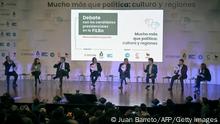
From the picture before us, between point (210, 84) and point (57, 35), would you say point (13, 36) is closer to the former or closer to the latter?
point (57, 35)

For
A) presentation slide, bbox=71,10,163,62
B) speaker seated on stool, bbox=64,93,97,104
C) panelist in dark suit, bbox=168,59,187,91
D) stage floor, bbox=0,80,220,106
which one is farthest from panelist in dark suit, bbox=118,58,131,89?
speaker seated on stool, bbox=64,93,97,104

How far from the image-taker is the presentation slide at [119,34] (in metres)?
15.2

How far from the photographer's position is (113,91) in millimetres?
13430

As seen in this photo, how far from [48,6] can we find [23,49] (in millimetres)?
1911

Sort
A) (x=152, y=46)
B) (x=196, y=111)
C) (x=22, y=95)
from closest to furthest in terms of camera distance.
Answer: (x=196, y=111) → (x=22, y=95) → (x=152, y=46)

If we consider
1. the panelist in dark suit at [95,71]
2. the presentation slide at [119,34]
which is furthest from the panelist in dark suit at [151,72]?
the panelist in dark suit at [95,71]

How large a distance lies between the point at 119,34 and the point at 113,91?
2791 millimetres

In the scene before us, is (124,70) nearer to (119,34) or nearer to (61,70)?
(119,34)

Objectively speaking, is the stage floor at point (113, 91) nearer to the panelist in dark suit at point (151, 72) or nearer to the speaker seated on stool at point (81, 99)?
the panelist in dark suit at point (151, 72)

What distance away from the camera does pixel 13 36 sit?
16.1 metres

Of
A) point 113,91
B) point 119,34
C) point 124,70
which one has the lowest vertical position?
point 113,91

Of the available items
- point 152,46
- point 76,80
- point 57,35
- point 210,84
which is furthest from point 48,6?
point 210,84

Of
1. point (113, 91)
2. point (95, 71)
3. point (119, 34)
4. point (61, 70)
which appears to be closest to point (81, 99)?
point (113, 91)

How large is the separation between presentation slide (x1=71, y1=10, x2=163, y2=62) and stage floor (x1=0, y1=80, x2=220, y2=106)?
1.12 m
